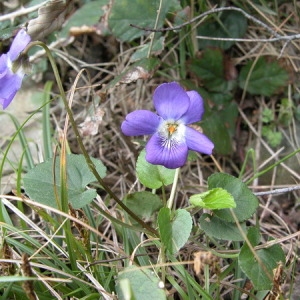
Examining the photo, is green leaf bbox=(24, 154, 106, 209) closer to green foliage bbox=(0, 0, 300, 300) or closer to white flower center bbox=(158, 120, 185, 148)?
green foliage bbox=(0, 0, 300, 300)

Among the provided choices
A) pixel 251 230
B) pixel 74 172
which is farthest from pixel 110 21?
pixel 251 230

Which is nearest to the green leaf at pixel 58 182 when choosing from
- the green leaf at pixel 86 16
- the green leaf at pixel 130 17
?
Answer: the green leaf at pixel 130 17

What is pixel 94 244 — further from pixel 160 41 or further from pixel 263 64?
pixel 263 64

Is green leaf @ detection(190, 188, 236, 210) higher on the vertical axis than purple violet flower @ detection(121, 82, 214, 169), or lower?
lower

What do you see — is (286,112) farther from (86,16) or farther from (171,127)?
(86,16)

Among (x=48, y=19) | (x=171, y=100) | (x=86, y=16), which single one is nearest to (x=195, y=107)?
(x=171, y=100)

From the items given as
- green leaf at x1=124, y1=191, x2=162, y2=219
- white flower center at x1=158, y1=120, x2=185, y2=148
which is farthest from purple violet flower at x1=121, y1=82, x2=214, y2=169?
green leaf at x1=124, y1=191, x2=162, y2=219

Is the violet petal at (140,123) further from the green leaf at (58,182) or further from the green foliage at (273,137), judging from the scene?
the green foliage at (273,137)
